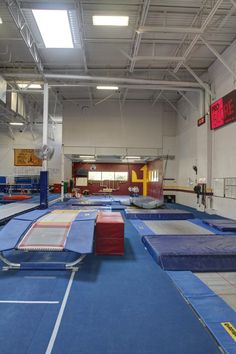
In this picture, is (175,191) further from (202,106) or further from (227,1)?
(227,1)

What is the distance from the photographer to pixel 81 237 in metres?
3.91

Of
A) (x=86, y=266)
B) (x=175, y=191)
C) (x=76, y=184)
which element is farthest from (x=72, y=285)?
(x=76, y=184)

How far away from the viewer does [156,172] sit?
1532 cm

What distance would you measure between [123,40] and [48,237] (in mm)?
6601

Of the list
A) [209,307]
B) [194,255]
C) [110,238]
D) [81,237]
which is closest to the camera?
[209,307]

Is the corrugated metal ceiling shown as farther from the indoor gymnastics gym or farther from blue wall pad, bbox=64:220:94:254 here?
blue wall pad, bbox=64:220:94:254

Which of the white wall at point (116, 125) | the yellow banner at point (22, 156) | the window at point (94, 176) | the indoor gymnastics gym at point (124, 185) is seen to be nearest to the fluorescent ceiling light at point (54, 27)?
the indoor gymnastics gym at point (124, 185)

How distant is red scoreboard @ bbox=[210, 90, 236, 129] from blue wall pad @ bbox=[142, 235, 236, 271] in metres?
4.88

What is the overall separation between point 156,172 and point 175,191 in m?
1.80

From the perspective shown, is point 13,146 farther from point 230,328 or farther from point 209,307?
point 230,328

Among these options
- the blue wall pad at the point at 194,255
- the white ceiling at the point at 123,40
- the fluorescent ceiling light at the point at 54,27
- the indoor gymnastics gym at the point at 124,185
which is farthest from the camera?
the white ceiling at the point at 123,40

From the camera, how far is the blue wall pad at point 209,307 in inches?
83.2

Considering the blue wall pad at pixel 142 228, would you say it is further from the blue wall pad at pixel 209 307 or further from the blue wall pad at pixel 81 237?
the blue wall pad at pixel 209 307

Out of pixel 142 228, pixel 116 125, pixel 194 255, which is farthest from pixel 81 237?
pixel 116 125
